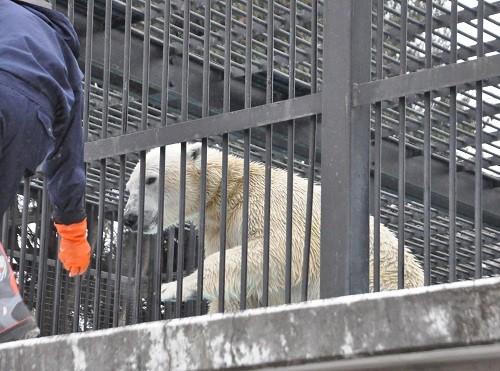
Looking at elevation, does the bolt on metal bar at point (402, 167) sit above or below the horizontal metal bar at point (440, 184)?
below

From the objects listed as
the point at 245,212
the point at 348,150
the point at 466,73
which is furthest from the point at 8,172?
the point at 466,73

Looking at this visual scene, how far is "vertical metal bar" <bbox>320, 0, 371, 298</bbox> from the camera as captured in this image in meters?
4.50

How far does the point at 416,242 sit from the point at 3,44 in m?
5.54

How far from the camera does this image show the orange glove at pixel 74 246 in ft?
17.7

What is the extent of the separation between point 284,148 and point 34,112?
386 centimetres

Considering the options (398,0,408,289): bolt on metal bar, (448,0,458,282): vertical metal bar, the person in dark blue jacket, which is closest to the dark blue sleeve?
the person in dark blue jacket

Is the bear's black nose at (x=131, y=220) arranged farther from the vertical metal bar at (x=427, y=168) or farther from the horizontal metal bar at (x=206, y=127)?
the vertical metal bar at (x=427, y=168)

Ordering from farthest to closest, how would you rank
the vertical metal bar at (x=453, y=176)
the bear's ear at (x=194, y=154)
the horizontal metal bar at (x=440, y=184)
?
the bear's ear at (x=194, y=154) < the horizontal metal bar at (x=440, y=184) < the vertical metal bar at (x=453, y=176)

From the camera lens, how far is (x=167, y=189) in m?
9.27

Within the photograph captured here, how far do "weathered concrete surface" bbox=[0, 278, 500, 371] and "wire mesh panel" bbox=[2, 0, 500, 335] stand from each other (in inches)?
28.8

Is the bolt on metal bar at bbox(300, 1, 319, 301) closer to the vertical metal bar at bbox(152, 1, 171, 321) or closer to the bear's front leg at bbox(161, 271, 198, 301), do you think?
the vertical metal bar at bbox(152, 1, 171, 321)

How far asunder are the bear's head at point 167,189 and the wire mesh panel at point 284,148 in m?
0.02

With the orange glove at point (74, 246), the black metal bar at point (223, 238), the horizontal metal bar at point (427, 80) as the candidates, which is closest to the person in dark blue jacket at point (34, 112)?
the orange glove at point (74, 246)

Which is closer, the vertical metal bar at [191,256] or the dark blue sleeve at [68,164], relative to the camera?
the dark blue sleeve at [68,164]
